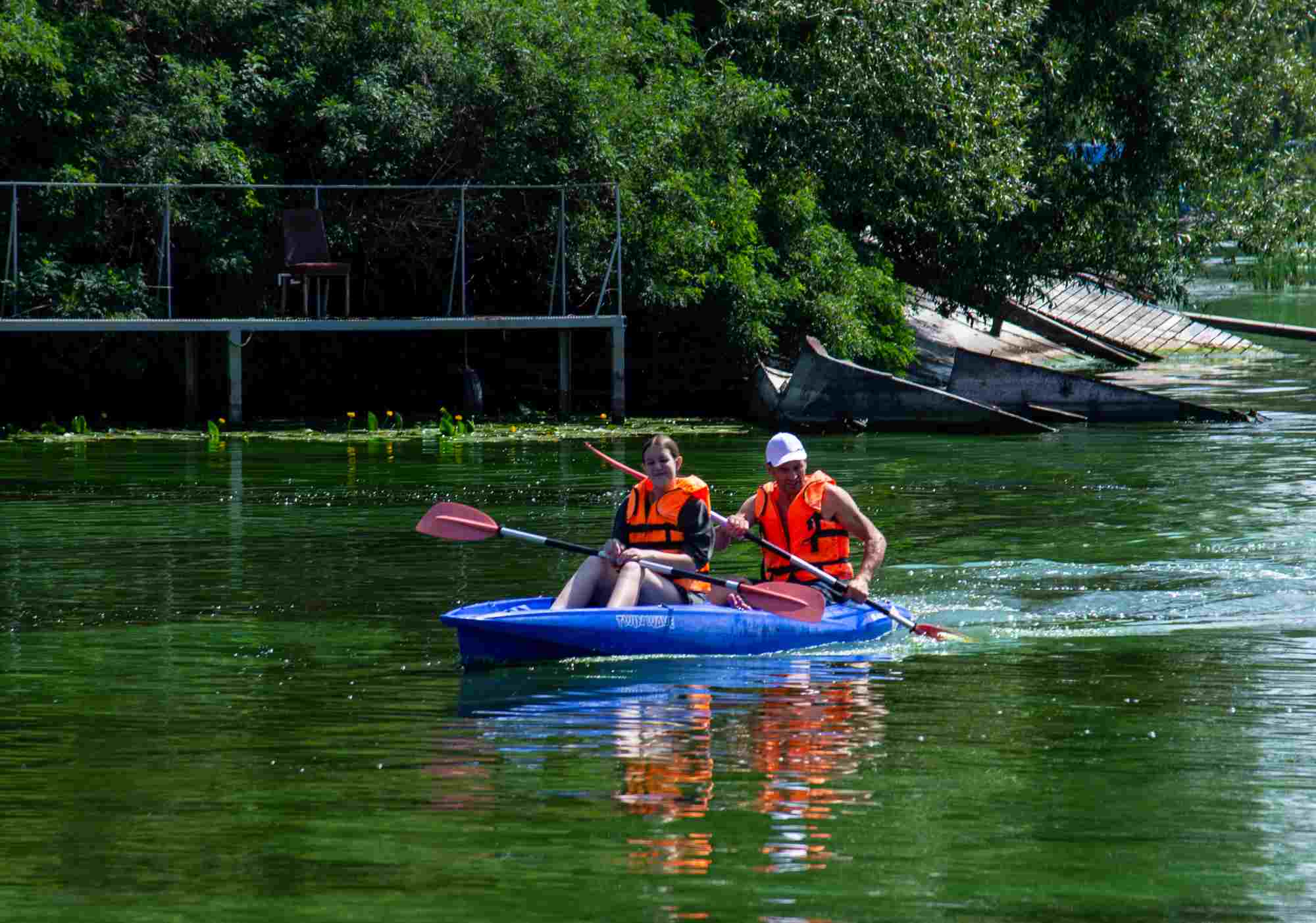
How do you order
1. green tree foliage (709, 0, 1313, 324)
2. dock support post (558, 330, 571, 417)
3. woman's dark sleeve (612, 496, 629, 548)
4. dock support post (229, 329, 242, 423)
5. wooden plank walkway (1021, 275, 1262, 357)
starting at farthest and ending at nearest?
1. wooden plank walkway (1021, 275, 1262, 357)
2. green tree foliage (709, 0, 1313, 324)
3. dock support post (558, 330, 571, 417)
4. dock support post (229, 329, 242, 423)
5. woman's dark sleeve (612, 496, 629, 548)

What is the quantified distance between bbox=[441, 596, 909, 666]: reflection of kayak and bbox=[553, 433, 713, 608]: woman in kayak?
242mm

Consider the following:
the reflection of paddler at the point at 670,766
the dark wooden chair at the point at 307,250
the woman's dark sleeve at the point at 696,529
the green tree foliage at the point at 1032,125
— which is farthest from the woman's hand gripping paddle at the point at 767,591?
the green tree foliage at the point at 1032,125

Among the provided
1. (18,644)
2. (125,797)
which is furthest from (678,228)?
(125,797)

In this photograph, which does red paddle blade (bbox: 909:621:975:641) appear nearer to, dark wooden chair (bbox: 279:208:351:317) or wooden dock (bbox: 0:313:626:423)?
dark wooden chair (bbox: 279:208:351:317)

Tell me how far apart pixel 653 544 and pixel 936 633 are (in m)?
1.66

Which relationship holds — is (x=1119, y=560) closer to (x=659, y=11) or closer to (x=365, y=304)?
(x=365, y=304)

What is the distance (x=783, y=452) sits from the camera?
11656 mm

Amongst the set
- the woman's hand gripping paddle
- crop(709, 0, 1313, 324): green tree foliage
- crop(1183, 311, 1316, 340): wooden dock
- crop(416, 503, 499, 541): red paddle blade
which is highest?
crop(709, 0, 1313, 324): green tree foliage

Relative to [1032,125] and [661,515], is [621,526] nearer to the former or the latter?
[661,515]

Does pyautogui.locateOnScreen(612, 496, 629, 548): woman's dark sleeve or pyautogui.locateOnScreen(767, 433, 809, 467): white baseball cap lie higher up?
pyautogui.locateOnScreen(767, 433, 809, 467): white baseball cap

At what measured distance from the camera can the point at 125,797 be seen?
782 cm

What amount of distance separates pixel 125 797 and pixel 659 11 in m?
24.7

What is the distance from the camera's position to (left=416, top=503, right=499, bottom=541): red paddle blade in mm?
11883

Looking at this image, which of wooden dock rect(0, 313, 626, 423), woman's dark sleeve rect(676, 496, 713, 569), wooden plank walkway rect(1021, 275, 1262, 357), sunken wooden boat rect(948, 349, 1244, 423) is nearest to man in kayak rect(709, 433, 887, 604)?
woman's dark sleeve rect(676, 496, 713, 569)
